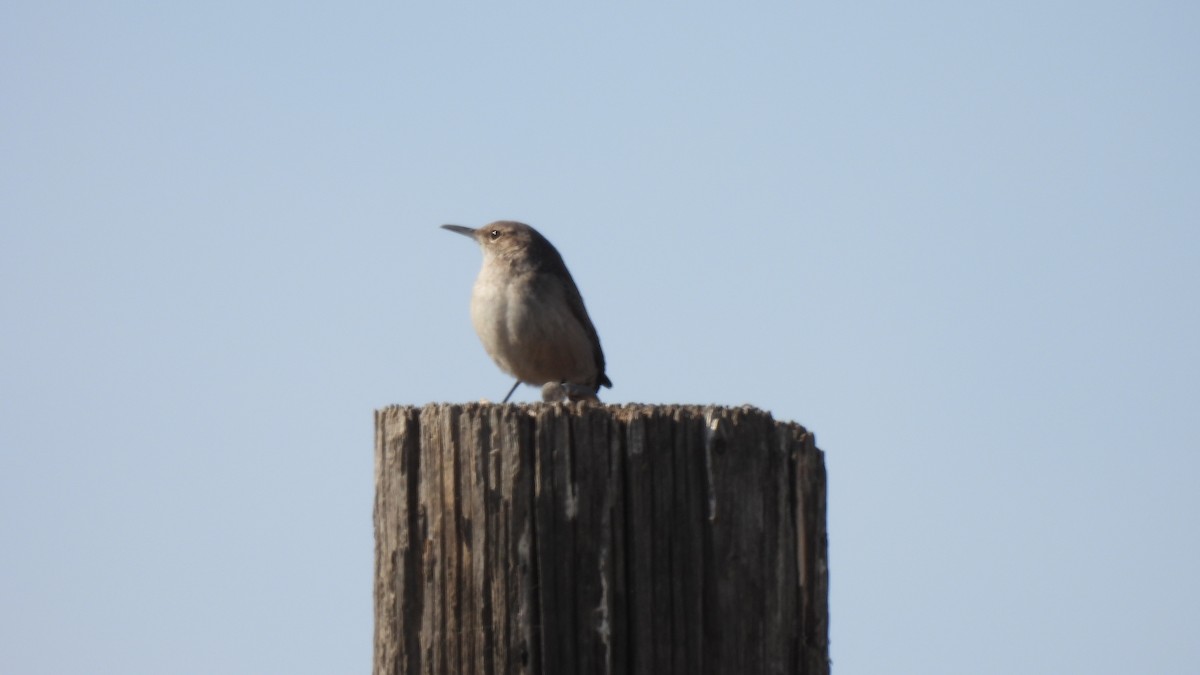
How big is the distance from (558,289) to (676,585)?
254 inches

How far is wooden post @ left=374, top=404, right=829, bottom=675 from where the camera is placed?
3205mm

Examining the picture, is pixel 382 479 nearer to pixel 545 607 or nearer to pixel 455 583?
pixel 455 583

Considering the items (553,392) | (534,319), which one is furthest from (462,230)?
(553,392)

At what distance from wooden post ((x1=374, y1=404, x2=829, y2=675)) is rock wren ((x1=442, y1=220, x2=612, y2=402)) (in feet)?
18.3

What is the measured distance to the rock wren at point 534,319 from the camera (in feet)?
30.3

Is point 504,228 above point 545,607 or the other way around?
above

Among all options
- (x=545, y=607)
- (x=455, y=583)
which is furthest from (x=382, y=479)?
(x=545, y=607)

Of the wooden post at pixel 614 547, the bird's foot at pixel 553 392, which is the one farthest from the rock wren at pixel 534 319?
the wooden post at pixel 614 547

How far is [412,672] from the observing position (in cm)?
341

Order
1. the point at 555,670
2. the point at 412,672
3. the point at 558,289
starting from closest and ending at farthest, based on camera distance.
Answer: the point at 555,670, the point at 412,672, the point at 558,289

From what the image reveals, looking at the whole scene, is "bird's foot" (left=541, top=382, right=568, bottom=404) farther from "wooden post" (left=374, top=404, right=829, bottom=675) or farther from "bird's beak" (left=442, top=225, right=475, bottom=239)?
"bird's beak" (left=442, top=225, right=475, bottom=239)

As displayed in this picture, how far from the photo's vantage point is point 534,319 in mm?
9234

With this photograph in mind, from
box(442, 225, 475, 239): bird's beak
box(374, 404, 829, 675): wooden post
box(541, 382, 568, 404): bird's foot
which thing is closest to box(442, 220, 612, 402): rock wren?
box(442, 225, 475, 239): bird's beak

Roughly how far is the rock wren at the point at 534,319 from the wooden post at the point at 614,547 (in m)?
5.59
